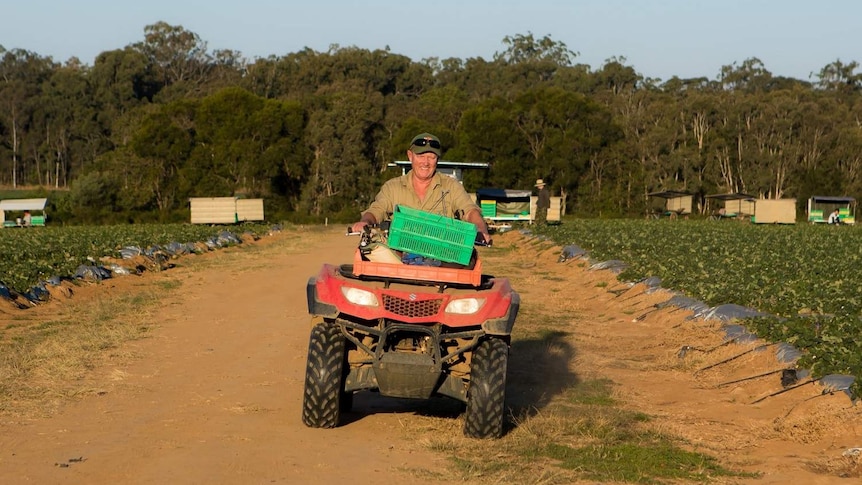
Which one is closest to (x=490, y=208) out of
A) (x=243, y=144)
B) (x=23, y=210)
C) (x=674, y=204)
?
(x=674, y=204)

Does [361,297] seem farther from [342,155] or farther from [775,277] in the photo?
[342,155]

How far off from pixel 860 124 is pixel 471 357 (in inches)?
3622

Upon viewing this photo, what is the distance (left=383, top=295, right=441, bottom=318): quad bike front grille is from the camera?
29.7 ft

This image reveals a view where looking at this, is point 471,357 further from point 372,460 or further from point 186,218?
point 186,218

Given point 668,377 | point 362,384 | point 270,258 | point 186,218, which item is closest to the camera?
point 362,384

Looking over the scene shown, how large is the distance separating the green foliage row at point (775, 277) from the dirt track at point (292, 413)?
0.62 meters

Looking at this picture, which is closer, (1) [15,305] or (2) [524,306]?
(1) [15,305]

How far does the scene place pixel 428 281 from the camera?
9.19 meters

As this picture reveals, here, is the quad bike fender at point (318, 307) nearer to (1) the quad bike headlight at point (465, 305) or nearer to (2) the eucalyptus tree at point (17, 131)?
(1) the quad bike headlight at point (465, 305)

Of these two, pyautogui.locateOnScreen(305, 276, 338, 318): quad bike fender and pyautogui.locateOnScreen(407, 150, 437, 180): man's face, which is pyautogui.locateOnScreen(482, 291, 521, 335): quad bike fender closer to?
pyautogui.locateOnScreen(305, 276, 338, 318): quad bike fender

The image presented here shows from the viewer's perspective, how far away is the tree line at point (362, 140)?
257 ft

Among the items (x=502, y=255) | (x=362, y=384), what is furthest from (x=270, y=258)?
(x=362, y=384)

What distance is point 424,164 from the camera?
387 inches

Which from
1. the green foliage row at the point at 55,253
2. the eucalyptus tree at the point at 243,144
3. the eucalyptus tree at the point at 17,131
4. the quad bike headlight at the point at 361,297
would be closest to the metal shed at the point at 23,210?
the eucalyptus tree at the point at 243,144
